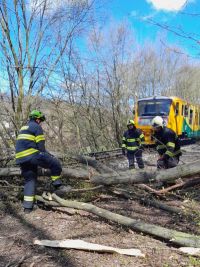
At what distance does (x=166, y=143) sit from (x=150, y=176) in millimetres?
2292

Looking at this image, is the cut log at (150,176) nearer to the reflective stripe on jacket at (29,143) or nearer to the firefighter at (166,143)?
the reflective stripe on jacket at (29,143)

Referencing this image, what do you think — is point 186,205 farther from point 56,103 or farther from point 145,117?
point 56,103

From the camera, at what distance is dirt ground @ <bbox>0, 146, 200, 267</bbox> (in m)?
3.39

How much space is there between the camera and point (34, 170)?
18.1ft

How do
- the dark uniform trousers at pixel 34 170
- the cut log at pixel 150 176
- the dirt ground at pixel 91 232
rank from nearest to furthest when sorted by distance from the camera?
1. the dirt ground at pixel 91 232
2. the cut log at pixel 150 176
3. the dark uniform trousers at pixel 34 170

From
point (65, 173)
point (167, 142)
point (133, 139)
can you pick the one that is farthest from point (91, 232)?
point (133, 139)

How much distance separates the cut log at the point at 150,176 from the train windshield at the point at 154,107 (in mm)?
10796

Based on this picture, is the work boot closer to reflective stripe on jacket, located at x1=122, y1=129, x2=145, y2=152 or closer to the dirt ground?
Result: the dirt ground

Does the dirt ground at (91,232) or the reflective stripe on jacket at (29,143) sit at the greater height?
the reflective stripe on jacket at (29,143)

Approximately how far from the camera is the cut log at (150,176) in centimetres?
412

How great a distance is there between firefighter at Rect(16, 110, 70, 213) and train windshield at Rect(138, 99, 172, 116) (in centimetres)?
1077

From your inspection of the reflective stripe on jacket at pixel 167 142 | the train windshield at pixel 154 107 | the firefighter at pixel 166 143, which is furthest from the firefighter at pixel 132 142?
the train windshield at pixel 154 107

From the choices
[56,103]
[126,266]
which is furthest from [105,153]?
[126,266]

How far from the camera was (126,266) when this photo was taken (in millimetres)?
3242
